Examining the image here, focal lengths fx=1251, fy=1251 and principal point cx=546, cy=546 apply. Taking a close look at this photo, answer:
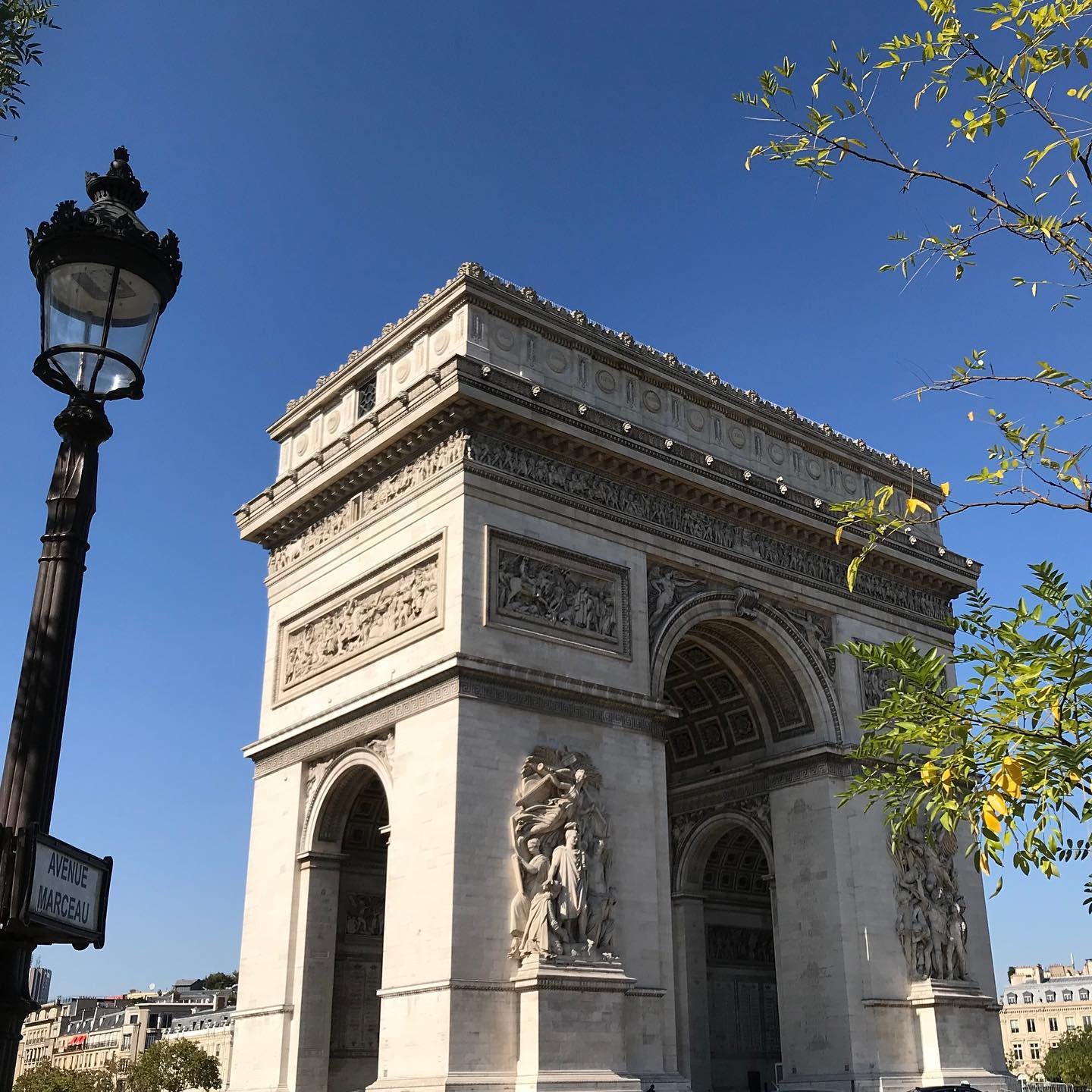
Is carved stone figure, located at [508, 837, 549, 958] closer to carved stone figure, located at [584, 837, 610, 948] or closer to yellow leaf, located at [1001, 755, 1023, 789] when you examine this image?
carved stone figure, located at [584, 837, 610, 948]

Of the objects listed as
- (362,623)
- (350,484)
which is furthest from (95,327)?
(350,484)

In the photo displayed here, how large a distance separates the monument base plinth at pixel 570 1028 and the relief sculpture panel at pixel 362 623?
20.1 ft

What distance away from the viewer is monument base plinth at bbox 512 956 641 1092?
19141mm

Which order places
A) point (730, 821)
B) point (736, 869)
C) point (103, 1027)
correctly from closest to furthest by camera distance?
point (730, 821), point (736, 869), point (103, 1027)

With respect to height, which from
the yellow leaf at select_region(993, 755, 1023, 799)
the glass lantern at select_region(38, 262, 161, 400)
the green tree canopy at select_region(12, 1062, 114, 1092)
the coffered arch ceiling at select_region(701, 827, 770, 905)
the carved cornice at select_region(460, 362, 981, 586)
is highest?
the carved cornice at select_region(460, 362, 981, 586)

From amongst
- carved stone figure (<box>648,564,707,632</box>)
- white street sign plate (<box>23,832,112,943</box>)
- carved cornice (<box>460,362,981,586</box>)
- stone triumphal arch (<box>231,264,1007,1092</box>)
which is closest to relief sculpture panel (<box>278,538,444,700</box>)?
stone triumphal arch (<box>231,264,1007,1092</box>)

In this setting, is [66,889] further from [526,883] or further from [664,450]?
[664,450]

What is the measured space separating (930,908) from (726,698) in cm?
617

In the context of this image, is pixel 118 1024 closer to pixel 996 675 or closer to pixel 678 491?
pixel 678 491

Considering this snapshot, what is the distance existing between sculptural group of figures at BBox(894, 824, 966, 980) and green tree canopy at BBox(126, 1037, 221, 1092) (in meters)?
45.3

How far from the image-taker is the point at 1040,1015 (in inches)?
3558

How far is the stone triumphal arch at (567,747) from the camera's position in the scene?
20.4 metres

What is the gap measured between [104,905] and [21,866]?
19.6 inches

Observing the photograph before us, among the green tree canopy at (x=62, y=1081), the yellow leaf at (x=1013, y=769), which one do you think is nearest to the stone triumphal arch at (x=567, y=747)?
the yellow leaf at (x=1013, y=769)
